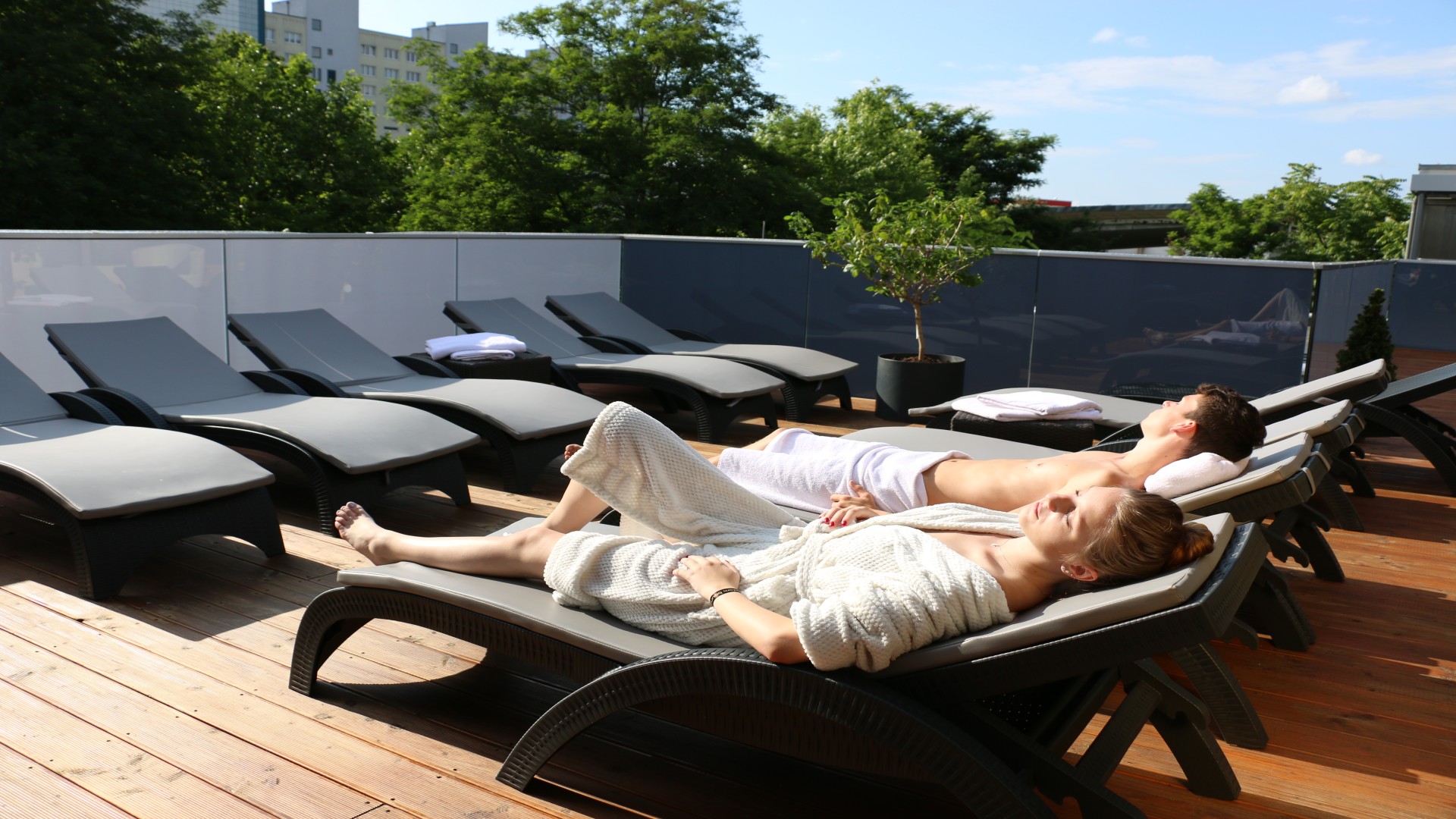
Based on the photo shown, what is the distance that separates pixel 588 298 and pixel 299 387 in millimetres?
3022

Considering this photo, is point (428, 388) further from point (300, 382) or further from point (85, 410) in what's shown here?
point (85, 410)

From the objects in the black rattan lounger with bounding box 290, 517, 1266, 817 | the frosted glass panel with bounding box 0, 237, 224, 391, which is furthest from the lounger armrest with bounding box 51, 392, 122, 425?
the black rattan lounger with bounding box 290, 517, 1266, 817

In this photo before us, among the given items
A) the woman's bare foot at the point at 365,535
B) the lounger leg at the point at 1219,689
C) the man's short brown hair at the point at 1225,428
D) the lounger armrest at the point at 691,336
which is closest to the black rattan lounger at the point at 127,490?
the woman's bare foot at the point at 365,535

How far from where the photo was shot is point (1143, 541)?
1.92 metres

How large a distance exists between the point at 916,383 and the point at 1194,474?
3.97 m

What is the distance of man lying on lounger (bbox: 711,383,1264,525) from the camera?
3.26 metres

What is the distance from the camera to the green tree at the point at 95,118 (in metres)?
21.0

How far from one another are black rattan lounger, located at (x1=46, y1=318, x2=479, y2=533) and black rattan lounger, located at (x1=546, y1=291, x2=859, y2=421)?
2.70m

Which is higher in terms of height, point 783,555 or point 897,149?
point 897,149

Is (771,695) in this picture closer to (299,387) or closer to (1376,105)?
(299,387)

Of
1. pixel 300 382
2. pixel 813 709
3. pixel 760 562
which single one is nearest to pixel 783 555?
pixel 760 562

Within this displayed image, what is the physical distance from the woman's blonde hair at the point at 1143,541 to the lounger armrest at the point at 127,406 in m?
3.86

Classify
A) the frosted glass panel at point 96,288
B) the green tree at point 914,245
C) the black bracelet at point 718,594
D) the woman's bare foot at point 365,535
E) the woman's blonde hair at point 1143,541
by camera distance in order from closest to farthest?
the woman's blonde hair at point 1143,541 → the black bracelet at point 718,594 → the woman's bare foot at point 365,535 → the frosted glass panel at point 96,288 → the green tree at point 914,245

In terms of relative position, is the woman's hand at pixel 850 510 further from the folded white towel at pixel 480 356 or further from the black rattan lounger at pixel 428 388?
the folded white towel at pixel 480 356
